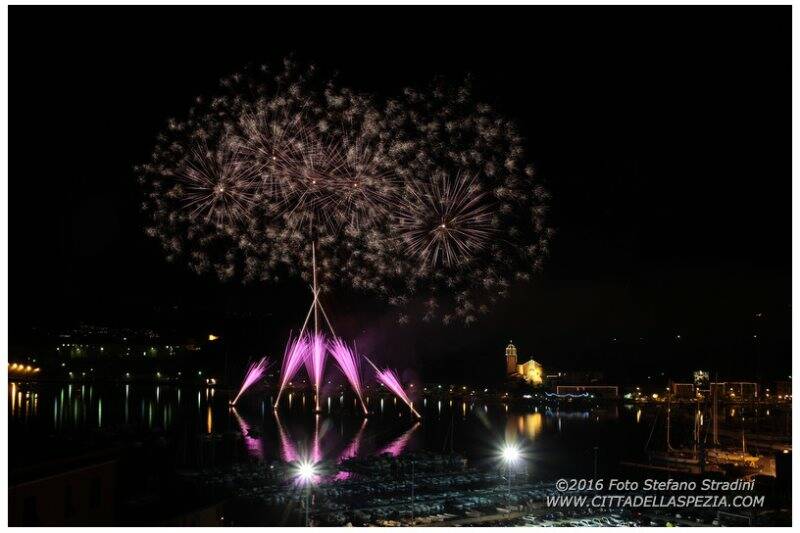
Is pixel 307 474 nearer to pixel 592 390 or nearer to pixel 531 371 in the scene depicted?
pixel 592 390

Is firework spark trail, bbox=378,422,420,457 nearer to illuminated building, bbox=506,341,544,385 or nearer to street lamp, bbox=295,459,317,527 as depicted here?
street lamp, bbox=295,459,317,527

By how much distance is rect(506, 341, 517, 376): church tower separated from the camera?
55750mm

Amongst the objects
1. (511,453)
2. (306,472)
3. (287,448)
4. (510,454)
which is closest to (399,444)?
(287,448)

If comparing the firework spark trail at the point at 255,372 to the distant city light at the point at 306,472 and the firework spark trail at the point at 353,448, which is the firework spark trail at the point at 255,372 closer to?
the firework spark trail at the point at 353,448

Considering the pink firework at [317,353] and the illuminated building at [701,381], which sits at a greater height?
the pink firework at [317,353]

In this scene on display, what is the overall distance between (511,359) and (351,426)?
31560 millimetres

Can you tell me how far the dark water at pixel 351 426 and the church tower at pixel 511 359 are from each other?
1333 centimetres

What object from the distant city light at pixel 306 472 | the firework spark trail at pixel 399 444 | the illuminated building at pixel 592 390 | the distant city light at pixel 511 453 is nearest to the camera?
the distant city light at pixel 306 472

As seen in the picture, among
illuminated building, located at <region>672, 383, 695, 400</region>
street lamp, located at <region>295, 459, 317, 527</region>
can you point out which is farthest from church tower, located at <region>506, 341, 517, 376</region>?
street lamp, located at <region>295, 459, 317, 527</region>

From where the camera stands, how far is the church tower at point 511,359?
183ft

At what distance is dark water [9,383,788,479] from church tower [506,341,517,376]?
43.7 ft

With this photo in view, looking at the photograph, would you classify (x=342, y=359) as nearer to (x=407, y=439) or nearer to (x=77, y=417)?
(x=407, y=439)

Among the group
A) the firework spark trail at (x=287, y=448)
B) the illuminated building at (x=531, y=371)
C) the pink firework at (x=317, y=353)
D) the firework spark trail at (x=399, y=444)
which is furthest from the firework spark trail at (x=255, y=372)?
the firework spark trail at (x=399, y=444)

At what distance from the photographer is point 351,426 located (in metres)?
26.5
